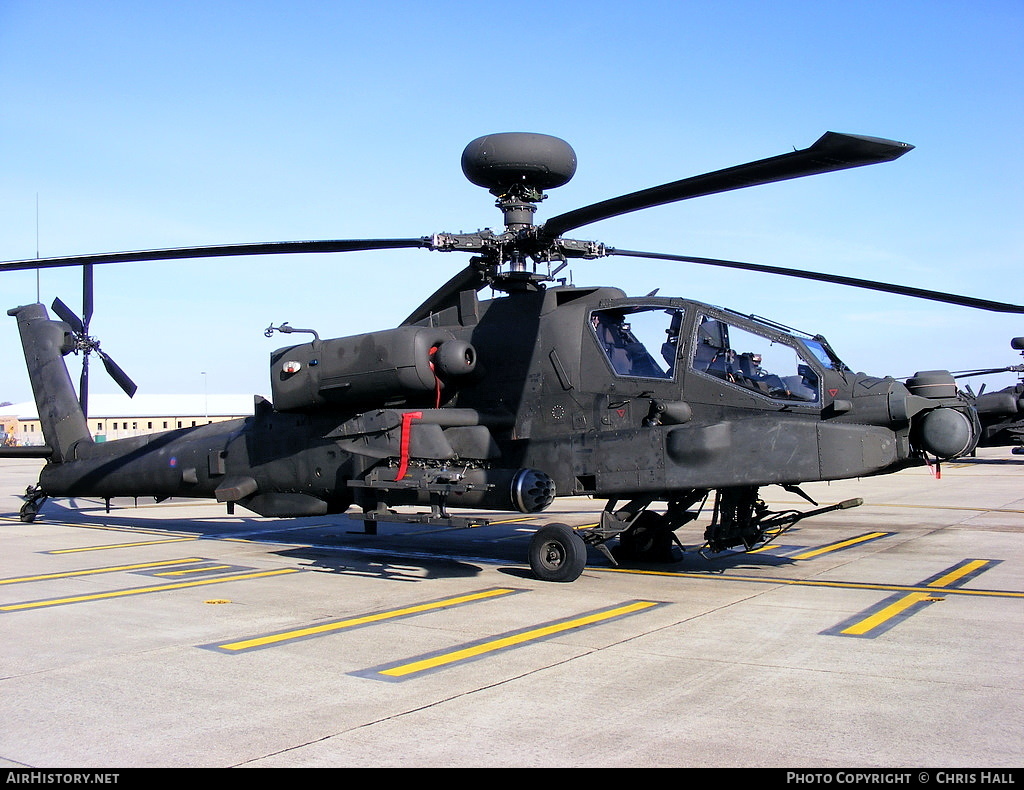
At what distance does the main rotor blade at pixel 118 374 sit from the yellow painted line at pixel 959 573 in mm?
12403

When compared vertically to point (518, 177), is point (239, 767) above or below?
below

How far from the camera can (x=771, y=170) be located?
675 centimetres

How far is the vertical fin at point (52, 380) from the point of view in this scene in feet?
54.3

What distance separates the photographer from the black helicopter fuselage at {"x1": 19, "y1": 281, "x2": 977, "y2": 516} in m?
9.70

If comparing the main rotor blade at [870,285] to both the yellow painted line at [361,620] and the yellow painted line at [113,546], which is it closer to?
the yellow painted line at [361,620]

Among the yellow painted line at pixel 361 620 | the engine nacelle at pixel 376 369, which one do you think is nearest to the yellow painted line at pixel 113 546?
the engine nacelle at pixel 376 369

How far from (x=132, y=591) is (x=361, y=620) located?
133 inches

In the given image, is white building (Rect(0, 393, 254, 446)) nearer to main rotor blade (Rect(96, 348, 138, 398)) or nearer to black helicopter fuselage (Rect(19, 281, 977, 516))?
main rotor blade (Rect(96, 348, 138, 398))

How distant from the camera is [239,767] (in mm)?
4617

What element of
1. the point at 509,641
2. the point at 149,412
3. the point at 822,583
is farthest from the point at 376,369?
the point at 149,412

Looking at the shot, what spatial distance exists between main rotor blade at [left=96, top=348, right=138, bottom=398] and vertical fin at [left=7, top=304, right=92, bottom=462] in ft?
2.90
